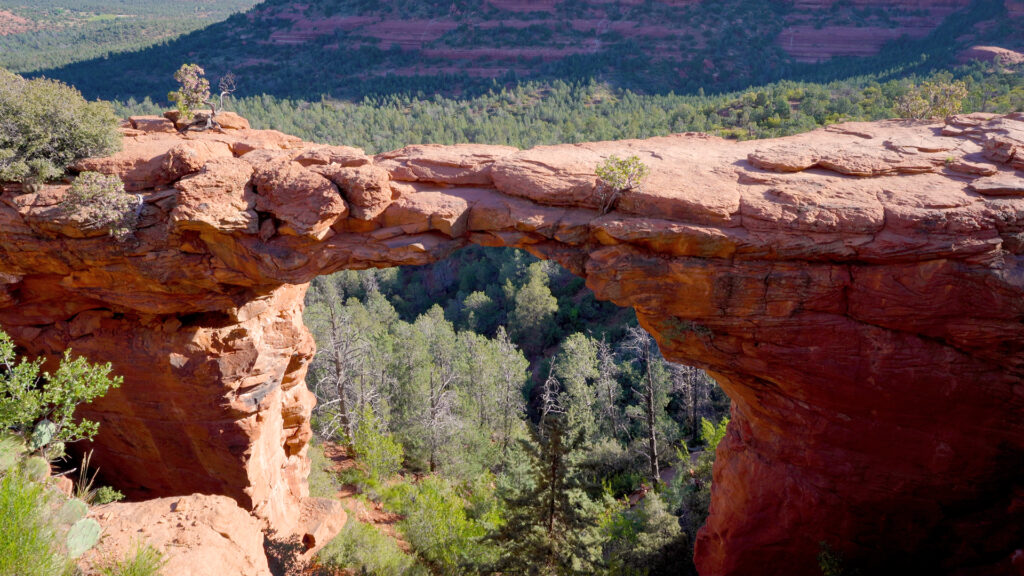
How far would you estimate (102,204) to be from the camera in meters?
12.2

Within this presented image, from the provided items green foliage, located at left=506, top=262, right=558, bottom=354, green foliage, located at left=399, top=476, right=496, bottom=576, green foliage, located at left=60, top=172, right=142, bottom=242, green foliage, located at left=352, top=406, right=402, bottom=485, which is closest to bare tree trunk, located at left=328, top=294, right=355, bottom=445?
green foliage, located at left=352, top=406, right=402, bottom=485

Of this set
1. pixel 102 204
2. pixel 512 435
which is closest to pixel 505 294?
pixel 512 435

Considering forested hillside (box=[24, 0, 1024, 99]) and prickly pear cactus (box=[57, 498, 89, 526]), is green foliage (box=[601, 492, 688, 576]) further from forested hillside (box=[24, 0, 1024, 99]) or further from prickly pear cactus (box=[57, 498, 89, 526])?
forested hillside (box=[24, 0, 1024, 99])

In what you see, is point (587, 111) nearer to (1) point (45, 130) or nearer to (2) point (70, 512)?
(1) point (45, 130)

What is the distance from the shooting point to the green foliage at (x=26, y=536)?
604 cm

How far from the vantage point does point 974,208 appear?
10117mm

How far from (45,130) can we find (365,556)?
13.2 m

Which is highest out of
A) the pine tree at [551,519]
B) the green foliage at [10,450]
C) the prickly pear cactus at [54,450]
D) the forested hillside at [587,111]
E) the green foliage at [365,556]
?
the green foliage at [10,450]

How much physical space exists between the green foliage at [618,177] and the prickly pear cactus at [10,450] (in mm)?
10212

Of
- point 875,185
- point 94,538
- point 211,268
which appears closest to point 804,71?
point 875,185

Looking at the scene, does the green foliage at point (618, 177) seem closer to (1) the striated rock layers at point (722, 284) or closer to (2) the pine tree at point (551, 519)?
(1) the striated rock layers at point (722, 284)

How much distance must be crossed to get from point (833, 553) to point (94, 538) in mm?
13306

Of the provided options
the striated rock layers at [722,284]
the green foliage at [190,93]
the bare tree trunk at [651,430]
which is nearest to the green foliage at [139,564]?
the striated rock layers at [722,284]

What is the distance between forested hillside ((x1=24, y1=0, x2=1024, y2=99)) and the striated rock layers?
61.2 meters
